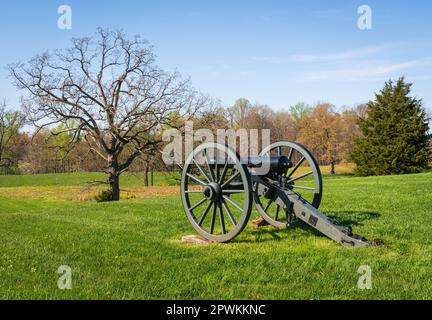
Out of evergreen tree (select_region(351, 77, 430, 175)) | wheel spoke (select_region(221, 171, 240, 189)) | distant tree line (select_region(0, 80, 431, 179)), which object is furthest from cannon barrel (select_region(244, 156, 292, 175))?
evergreen tree (select_region(351, 77, 430, 175))

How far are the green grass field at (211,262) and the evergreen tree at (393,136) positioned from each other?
25668mm

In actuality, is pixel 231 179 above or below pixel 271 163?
below

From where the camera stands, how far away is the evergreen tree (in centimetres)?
3275

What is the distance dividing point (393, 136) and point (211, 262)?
31505 millimetres

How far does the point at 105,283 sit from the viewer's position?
4645 mm

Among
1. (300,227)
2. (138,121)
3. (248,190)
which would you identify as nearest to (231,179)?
(248,190)

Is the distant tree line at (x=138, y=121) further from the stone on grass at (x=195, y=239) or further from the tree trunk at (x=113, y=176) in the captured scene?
the stone on grass at (x=195, y=239)

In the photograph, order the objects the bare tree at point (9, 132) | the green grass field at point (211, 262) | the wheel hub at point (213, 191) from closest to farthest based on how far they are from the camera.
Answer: the green grass field at point (211, 262) → the wheel hub at point (213, 191) → the bare tree at point (9, 132)

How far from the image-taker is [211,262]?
5.46 meters

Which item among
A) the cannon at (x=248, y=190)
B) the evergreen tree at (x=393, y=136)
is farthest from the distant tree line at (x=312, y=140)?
the cannon at (x=248, y=190)

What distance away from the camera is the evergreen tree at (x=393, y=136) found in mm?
32750

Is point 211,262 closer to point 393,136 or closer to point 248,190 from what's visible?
point 248,190

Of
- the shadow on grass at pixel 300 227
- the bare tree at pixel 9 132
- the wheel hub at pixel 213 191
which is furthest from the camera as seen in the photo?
the bare tree at pixel 9 132
